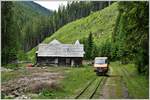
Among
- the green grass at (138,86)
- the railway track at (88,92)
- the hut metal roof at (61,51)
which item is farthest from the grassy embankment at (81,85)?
the hut metal roof at (61,51)

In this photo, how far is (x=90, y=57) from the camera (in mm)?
129500

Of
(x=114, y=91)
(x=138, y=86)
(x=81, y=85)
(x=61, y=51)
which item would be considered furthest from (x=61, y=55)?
(x=114, y=91)

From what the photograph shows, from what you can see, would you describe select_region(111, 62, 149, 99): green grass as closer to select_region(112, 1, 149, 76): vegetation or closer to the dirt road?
Result: the dirt road

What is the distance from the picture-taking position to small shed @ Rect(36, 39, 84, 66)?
93375 millimetres

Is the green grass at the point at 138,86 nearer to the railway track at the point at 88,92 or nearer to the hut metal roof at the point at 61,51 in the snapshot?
the railway track at the point at 88,92

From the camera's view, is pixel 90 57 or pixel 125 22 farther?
pixel 90 57

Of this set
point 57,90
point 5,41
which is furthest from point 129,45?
point 5,41

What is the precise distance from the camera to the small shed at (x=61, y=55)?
93.4 meters

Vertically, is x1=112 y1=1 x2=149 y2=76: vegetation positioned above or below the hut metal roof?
above

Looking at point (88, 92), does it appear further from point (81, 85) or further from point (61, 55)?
point (61, 55)

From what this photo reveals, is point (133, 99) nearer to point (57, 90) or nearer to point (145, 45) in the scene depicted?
point (57, 90)

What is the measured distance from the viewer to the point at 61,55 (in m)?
94.3

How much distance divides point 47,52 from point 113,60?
1391 inches

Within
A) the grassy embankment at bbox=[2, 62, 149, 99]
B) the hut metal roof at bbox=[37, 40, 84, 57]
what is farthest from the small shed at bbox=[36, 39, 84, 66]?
the grassy embankment at bbox=[2, 62, 149, 99]
